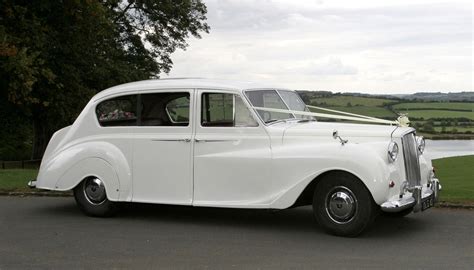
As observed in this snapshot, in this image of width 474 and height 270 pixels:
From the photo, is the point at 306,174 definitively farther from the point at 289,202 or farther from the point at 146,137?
the point at 146,137

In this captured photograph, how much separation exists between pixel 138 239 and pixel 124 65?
2319 cm

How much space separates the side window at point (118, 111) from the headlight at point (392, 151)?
3.76 meters

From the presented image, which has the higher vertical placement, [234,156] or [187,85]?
[187,85]

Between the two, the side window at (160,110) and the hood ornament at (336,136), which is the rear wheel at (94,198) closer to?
the side window at (160,110)

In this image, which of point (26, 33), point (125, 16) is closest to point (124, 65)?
point (125, 16)

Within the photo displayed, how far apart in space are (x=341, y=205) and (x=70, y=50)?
1994cm

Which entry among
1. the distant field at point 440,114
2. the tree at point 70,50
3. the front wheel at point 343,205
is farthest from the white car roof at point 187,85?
the distant field at point 440,114

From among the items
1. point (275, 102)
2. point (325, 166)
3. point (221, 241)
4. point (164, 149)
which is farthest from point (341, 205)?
point (164, 149)

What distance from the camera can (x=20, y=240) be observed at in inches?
294

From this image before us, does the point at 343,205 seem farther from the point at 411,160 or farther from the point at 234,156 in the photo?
the point at 234,156

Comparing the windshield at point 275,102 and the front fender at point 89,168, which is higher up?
the windshield at point 275,102

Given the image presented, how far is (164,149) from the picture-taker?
328 inches

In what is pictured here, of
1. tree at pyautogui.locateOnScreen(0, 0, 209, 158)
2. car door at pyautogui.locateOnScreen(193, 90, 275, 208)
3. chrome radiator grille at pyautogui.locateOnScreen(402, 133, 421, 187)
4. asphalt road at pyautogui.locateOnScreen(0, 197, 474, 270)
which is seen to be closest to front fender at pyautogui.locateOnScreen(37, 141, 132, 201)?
asphalt road at pyautogui.locateOnScreen(0, 197, 474, 270)

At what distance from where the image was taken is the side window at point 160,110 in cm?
866
